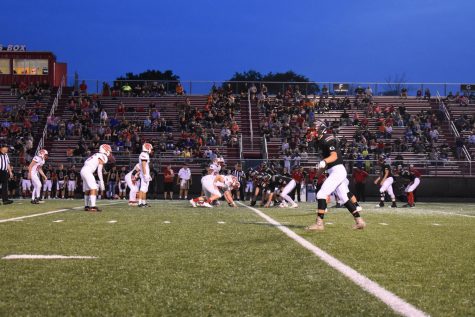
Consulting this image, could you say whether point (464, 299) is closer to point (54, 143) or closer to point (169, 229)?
point (169, 229)

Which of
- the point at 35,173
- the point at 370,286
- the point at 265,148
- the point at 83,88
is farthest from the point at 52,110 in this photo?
the point at 370,286

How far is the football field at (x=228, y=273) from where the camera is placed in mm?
4441

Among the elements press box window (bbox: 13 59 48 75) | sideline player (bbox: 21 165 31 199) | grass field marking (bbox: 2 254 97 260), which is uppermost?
press box window (bbox: 13 59 48 75)

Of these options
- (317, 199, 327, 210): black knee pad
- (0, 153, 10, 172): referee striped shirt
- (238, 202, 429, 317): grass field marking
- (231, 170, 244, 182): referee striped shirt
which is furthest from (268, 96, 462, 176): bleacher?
(238, 202, 429, 317): grass field marking

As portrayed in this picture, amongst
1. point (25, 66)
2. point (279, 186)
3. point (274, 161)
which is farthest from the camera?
point (25, 66)

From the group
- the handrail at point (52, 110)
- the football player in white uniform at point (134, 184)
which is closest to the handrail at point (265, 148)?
→ the handrail at point (52, 110)

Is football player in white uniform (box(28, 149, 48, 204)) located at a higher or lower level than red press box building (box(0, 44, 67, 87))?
lower

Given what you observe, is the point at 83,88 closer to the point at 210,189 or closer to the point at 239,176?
the point at 239,176

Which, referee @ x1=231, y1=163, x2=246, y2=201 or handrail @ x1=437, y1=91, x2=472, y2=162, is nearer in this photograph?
referee @ x1=231, y1=163, x2=246, y2=201

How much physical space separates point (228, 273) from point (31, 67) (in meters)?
43.8

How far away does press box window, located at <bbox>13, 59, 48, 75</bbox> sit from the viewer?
46062 mm

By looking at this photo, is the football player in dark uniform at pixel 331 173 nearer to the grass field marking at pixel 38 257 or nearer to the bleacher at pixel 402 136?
the grass field marking at pixel 38 257

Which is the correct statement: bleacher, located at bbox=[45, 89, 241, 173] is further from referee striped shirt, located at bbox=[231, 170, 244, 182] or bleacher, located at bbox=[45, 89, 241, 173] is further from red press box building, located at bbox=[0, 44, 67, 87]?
red press box building, located at bbox=[0, 44, 67, 87]

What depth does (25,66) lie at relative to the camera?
152 feet
